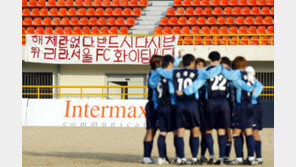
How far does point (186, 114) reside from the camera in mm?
10469

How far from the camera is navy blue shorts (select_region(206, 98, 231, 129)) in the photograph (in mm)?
10594

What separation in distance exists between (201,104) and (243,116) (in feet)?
A: 2.56

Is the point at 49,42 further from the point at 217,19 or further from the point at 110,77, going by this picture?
the point at 217,19

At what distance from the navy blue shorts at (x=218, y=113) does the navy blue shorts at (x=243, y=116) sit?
0.19 metres

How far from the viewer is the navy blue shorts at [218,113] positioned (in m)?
10.6

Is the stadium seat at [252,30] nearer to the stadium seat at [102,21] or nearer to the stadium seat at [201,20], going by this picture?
the stadium seat at [201,20]

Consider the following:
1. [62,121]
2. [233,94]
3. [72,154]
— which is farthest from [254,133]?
[62,121]

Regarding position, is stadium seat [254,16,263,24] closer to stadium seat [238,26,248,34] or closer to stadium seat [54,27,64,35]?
stadium seat [238,26,248,34]

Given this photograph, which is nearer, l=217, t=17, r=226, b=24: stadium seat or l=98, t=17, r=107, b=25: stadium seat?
l=217, t=17, r=226, b=24: stadium seat

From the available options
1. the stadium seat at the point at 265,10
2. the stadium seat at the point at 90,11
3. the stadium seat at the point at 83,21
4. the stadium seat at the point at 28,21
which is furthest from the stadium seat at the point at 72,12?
the stadium seat at the point at 265,10

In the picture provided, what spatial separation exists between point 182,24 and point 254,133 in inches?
689

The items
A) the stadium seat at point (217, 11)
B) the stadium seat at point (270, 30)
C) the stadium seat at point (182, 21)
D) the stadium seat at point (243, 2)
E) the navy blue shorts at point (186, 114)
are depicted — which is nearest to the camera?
the navy blue shorts at point (186, 114)

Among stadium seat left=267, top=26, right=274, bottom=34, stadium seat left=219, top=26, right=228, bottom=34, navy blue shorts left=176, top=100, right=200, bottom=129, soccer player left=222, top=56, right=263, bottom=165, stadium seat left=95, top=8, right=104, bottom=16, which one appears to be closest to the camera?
navy blue shorts left=176, top=100, right=200, bottom=129

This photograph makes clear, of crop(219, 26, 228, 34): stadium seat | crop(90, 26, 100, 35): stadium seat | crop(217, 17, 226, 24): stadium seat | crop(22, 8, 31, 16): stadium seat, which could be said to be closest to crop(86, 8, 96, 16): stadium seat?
crop(90, 26, 100, 35): stadium seat
